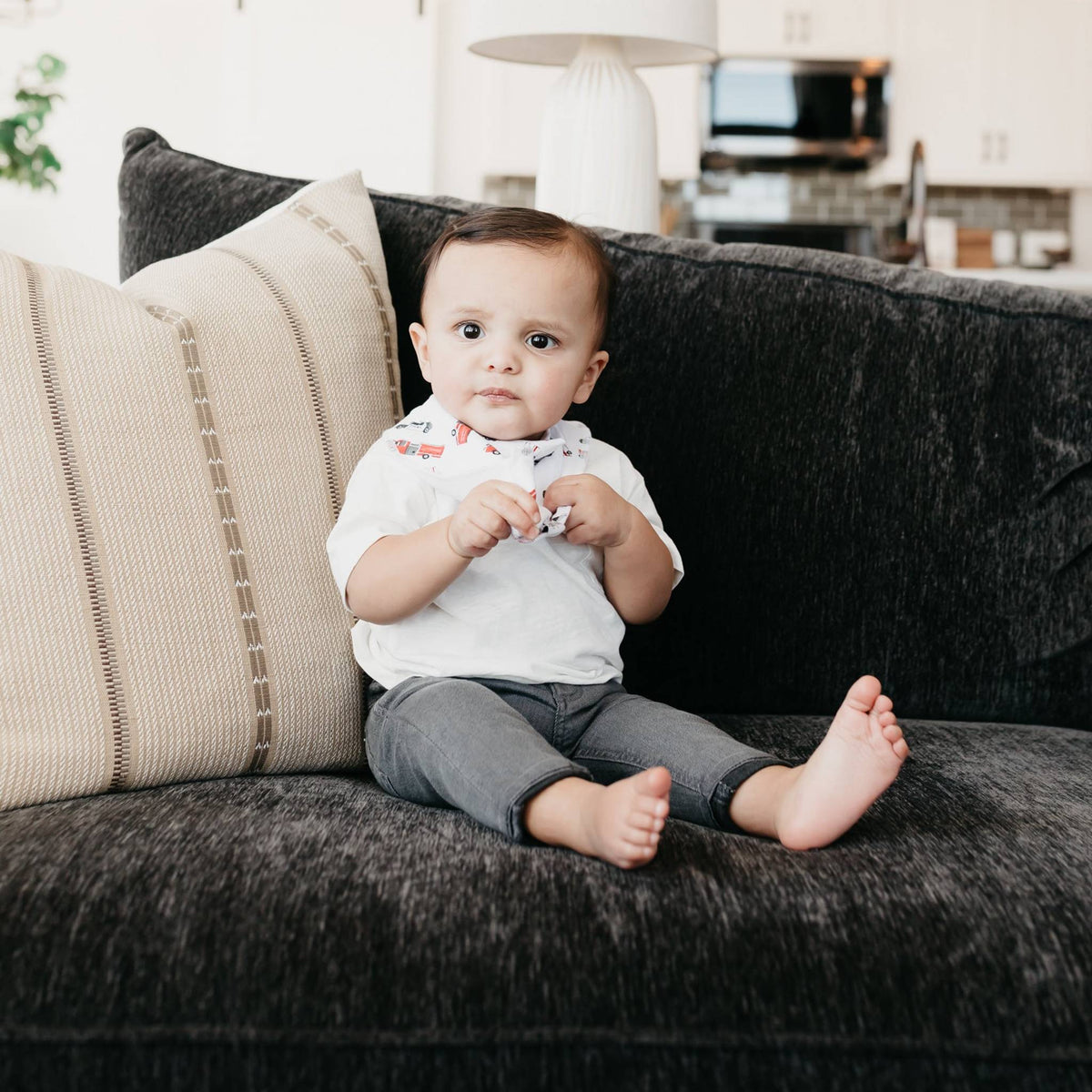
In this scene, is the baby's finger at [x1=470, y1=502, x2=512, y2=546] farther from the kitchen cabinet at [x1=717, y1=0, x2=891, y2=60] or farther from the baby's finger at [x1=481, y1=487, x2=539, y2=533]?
the kitchen cabinet at [x1=717, y1=0, x2=891, y2=60]

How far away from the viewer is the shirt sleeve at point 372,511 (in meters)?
1.11

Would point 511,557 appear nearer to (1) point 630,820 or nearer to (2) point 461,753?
(2) point 461,753

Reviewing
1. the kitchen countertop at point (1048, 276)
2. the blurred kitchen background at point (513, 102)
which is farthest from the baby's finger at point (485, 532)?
the kitchen countertop at point (1048, 276)

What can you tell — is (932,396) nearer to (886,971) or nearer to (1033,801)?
(1033,801)

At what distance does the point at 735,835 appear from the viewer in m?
0.99

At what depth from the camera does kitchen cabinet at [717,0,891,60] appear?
4.94 metres

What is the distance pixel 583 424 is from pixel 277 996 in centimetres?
73

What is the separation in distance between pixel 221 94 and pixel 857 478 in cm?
443

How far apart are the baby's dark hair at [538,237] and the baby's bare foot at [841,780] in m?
0.45

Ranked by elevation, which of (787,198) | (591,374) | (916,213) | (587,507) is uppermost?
(787,198)

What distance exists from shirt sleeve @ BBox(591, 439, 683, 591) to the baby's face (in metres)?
0.10

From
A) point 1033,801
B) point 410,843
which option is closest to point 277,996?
point 410,843

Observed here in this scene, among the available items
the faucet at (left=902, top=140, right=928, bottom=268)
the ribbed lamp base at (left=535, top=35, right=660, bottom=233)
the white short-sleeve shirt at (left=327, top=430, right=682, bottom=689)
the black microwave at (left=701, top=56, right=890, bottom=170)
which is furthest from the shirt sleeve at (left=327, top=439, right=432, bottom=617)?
the black microwave at (left=701, top=56, right=890, bottom=170)

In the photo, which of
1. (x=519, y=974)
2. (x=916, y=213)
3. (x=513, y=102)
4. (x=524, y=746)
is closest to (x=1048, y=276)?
(x=916, y=213)
